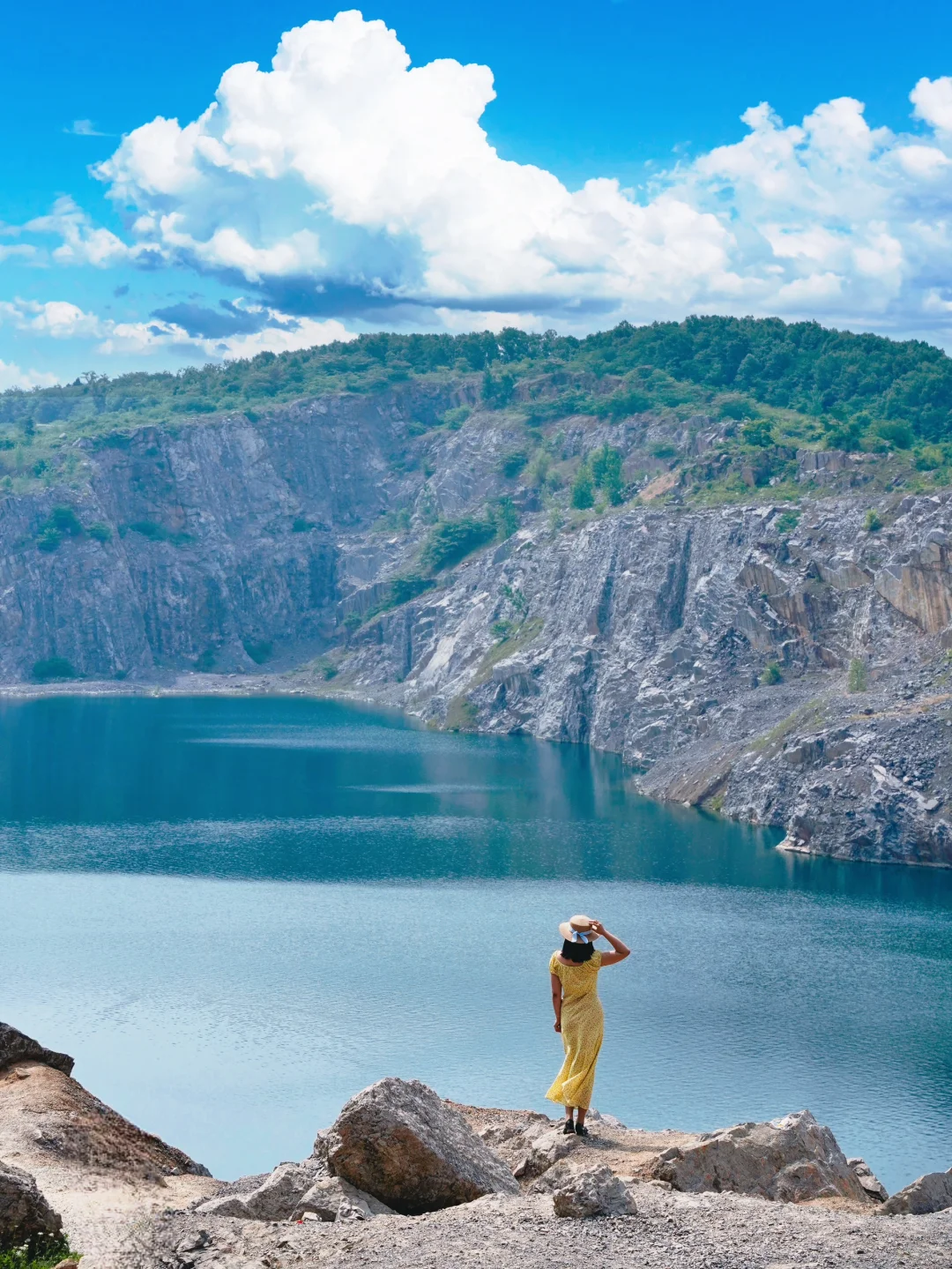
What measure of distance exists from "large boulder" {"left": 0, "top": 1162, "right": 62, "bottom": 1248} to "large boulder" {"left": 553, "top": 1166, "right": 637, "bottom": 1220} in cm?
604

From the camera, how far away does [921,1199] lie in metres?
16.9

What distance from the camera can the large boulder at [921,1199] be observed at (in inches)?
662

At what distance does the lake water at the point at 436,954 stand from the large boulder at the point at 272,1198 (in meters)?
17.4

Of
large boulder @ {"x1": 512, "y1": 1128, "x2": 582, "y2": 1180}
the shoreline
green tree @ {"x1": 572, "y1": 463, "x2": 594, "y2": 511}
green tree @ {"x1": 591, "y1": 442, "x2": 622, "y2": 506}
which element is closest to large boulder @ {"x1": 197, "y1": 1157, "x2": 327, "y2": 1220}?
large boulder @ {"x1": 512, "y1": 1128, "x2": 582, "y2": 1180}

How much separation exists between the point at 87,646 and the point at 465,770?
3040 inches

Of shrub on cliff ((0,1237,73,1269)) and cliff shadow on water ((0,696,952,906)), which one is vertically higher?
shrub on cliff ((0,1237,73,1269))

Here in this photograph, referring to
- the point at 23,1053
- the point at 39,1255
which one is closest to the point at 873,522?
the point at 23,1053

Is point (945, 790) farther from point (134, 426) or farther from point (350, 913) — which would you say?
point (134, 426)

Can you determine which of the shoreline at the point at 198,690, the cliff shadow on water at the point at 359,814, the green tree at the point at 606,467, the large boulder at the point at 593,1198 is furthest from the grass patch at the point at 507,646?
the large boulder at the point at 593,1198

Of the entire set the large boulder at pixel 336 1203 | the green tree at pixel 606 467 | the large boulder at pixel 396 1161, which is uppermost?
the green tree at pixel 606 467

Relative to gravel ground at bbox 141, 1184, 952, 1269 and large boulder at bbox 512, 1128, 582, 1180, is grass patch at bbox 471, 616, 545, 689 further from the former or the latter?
gravel ground at bbox 141, 1184, 952, 1269

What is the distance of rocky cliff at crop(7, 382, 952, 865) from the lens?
3366 inches

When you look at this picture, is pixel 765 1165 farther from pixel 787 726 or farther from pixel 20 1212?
pixel 787 726

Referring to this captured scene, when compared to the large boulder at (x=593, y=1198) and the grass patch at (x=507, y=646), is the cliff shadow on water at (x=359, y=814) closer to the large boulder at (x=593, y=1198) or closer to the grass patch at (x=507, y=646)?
the grass patch at (x=507, y=646)
